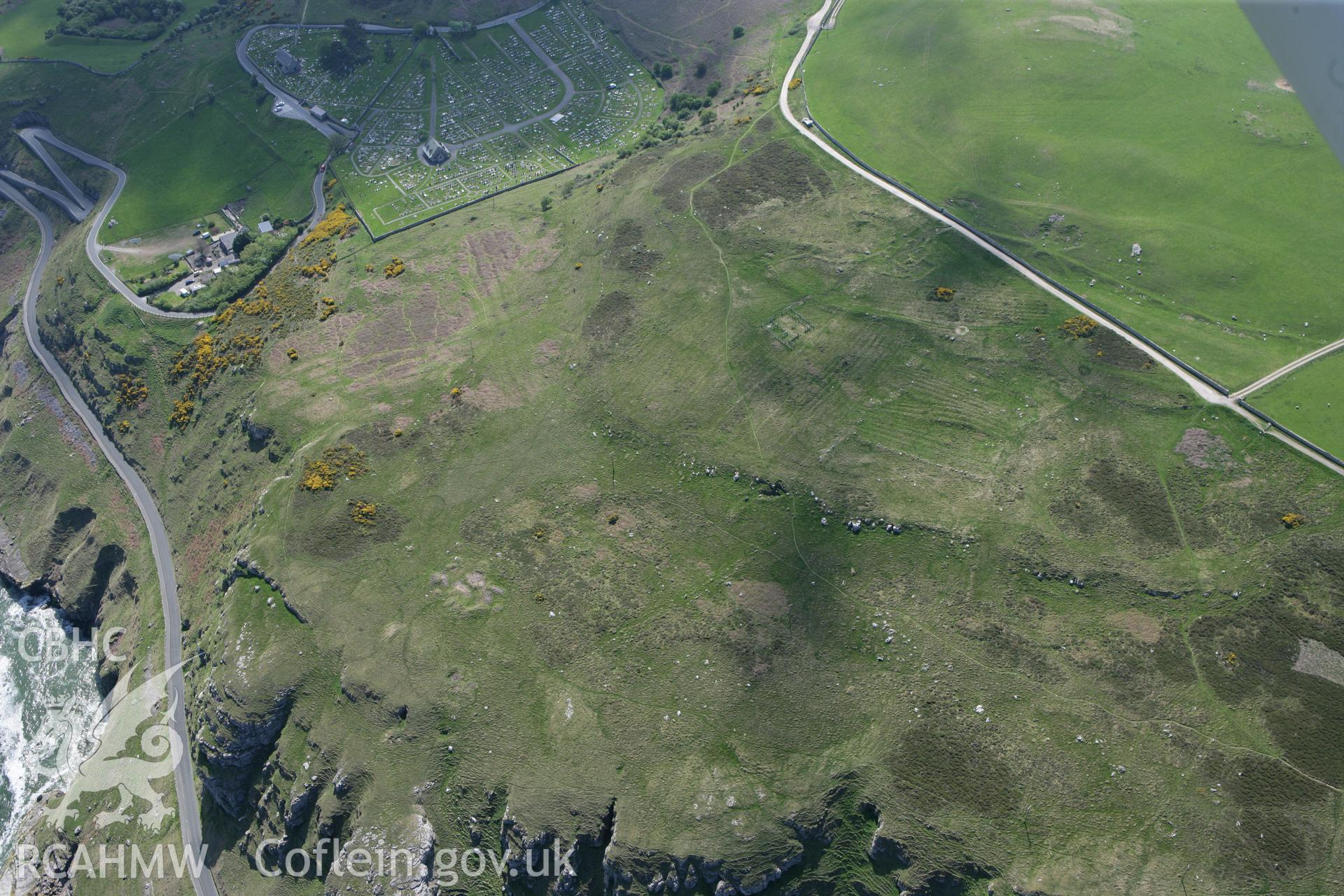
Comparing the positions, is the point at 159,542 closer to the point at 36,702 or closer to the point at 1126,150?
the point at 36,702

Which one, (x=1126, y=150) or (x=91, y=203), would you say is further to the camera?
(x=91, y=203)

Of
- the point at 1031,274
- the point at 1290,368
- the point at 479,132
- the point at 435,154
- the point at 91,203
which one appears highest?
the point at 479,132

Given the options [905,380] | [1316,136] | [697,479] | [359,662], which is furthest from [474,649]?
[1316,136]

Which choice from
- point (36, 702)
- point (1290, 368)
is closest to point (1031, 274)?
point (1290, 368)

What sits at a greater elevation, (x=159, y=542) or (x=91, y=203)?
(x=91, y=203)

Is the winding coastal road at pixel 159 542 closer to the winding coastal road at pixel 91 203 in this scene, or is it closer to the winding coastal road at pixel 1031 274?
the winding coastal road at pixel 91 203

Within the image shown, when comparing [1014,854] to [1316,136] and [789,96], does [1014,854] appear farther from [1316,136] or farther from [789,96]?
[789,96]
